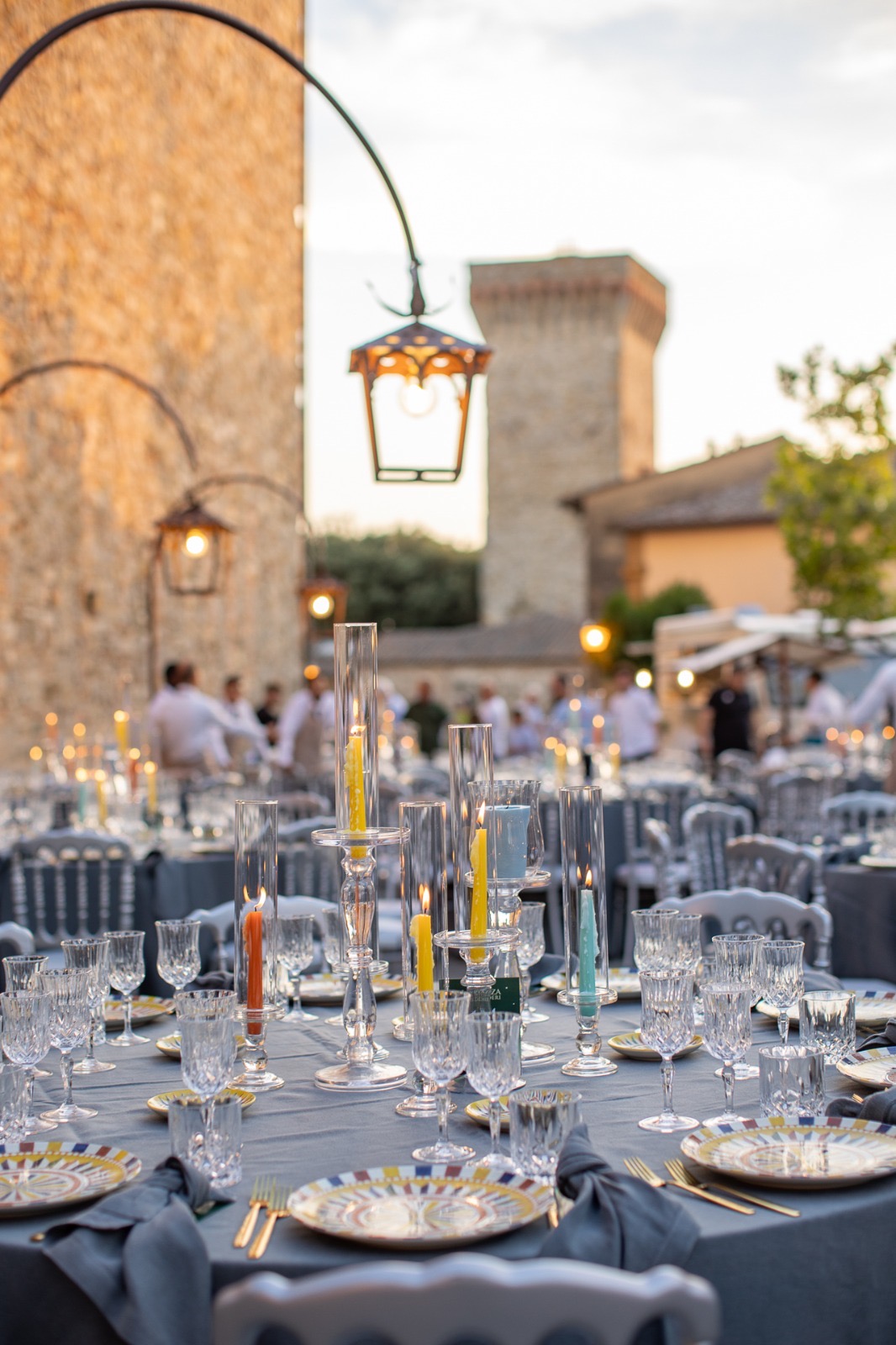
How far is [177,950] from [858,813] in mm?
5223

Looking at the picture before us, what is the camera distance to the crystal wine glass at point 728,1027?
2.33 m

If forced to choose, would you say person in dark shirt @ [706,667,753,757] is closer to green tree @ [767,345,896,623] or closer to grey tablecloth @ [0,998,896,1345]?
green tree @ [767,345,896,623]

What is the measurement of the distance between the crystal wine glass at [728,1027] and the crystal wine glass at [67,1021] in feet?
3.33

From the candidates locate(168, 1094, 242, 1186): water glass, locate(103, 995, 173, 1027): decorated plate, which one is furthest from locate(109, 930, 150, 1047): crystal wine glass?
locate(168, 1094, 242, 1186): water glass

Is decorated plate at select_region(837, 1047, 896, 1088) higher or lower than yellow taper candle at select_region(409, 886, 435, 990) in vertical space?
lower

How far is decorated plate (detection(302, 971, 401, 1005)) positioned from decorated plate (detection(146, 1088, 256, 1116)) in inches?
26.4

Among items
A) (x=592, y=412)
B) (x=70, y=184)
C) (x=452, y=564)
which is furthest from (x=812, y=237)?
(x=452, y=564)

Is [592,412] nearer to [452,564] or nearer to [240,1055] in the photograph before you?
[452,564]

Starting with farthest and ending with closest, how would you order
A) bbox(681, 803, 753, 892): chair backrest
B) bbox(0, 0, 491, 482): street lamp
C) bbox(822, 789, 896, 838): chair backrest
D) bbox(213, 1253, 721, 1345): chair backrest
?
bbox(822, 789, 896, 838): chair backrest
bbox(681, 803, 753, 892): chair backrest
bbox(0, 0, 491, 482): street lamp
bbox(213, 1253, 721, 1345): chair backrest

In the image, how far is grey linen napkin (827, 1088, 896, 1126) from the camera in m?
2.25

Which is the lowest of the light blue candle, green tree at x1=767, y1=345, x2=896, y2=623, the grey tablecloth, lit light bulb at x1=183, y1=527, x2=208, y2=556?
the grey tablecloth

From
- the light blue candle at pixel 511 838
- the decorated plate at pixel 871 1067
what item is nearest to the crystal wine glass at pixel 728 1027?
the decorated plate at pixel 871 1067

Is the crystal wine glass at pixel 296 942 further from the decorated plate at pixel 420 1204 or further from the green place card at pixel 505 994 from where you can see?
the decorated plate at pixel 420 1204

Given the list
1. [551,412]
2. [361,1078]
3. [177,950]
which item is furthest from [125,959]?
[551,412]
